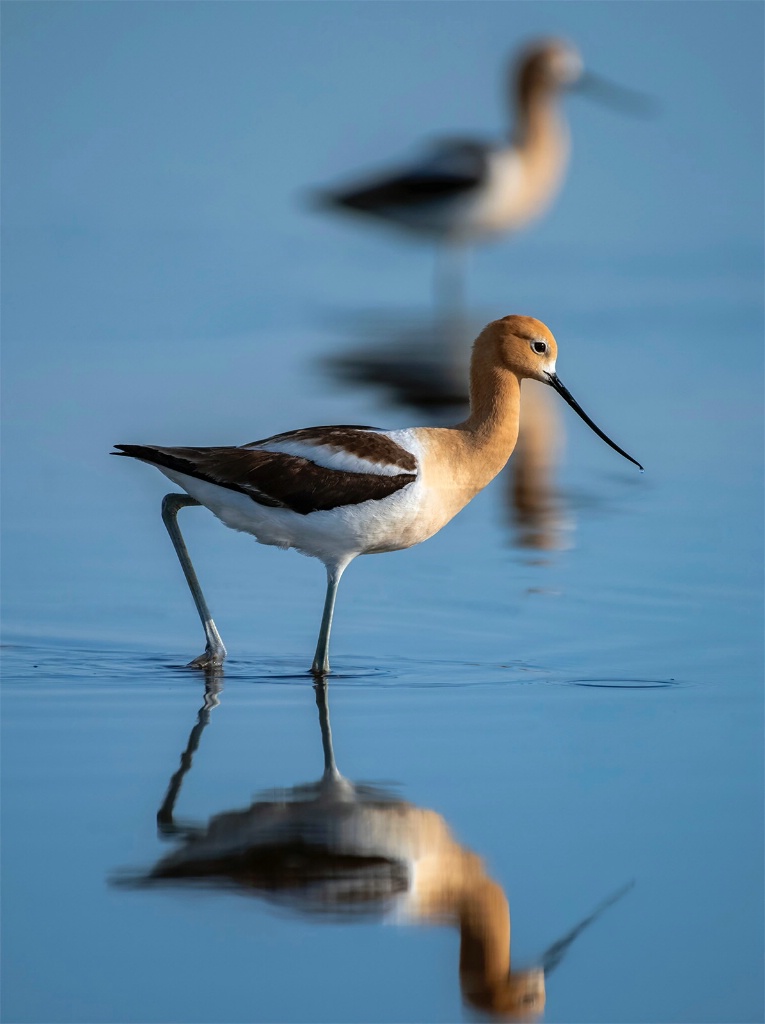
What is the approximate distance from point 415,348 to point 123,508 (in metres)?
4.78

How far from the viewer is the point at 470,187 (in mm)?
17406

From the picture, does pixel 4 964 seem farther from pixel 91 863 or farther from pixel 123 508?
pixel 123 508

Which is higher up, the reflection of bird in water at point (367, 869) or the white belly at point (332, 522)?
the white belly at point (332, 522)

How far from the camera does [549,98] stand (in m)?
18.9

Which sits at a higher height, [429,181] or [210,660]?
[429,181]

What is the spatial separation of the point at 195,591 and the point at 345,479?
0.82 meters

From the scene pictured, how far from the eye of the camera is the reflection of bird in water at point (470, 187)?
17516 mm

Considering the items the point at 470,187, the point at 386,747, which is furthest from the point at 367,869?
the point at 470,187

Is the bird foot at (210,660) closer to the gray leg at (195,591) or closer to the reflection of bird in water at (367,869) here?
the gray leg at (195,591)

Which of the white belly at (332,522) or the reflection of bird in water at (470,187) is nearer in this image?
the white belly at (332,522)

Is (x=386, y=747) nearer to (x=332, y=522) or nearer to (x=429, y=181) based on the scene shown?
(x=332, y=522)

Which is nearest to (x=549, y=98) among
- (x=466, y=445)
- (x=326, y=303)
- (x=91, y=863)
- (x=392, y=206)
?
(x=392, y=206)

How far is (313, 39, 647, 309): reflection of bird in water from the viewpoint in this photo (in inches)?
690

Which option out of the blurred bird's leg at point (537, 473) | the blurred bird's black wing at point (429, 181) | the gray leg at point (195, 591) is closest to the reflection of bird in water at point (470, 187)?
the blurred bird's black wing at point (429, 181)
